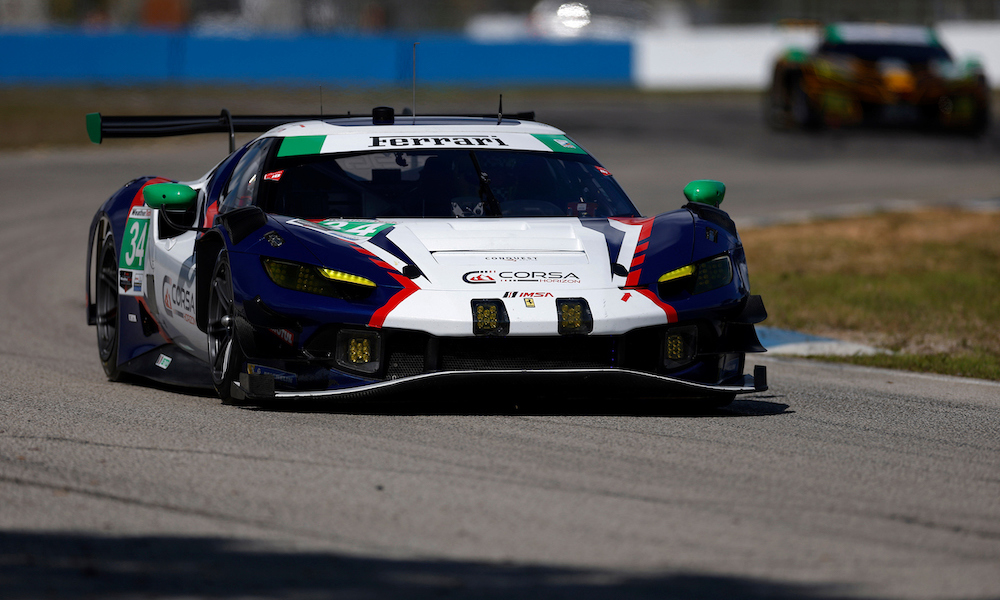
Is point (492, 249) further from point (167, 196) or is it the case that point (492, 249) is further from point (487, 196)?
point (167, 196)

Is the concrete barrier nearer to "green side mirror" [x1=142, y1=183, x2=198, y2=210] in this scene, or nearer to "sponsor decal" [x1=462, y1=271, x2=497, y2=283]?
"green side mirror" [x1=142, y1=183, x2=198, y2=210]

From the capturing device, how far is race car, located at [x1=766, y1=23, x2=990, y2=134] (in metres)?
21.9

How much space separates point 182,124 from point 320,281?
2.72m

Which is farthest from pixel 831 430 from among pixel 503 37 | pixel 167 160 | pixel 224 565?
pixel 503 37

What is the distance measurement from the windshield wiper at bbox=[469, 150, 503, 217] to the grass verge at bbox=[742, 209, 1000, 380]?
2.64m

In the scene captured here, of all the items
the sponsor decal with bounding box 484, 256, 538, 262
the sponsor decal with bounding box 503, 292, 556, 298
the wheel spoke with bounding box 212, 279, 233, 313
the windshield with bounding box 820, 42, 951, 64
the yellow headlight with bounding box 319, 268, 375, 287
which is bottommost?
the wheel spoke with bounding box 212, 279, 233, 313

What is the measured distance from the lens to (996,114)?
29.4 meters

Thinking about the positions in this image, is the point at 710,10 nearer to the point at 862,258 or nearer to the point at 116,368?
the point at 862,258

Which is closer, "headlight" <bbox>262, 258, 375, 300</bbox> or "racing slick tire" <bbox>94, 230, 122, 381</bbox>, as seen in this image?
"headlight" <bbox>262, 258, 375, 300</bbox>

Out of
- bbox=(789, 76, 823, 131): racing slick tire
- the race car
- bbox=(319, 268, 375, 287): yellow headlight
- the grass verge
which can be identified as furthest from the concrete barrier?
bbox=(319, 268, 375, 287): yellow headlight

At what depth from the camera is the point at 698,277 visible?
6.24m

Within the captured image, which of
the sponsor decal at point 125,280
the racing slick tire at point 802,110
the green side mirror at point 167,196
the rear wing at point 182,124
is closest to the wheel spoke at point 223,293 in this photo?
the green side mirror at point 167,196

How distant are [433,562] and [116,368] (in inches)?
160

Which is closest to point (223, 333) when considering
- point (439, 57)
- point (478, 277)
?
point (478, 277)
